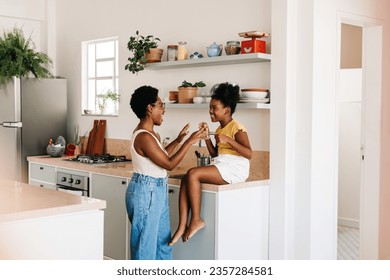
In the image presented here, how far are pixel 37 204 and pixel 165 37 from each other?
2422mm

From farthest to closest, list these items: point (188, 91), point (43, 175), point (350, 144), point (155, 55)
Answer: point (350, 144), point (43, 175), point (155, 55), point (188, 91)

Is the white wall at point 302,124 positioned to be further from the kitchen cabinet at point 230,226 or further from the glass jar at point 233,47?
the glass jar at point 233,47

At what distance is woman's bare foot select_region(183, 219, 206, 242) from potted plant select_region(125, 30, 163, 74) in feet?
4.89

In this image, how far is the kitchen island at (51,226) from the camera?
2.42 meters

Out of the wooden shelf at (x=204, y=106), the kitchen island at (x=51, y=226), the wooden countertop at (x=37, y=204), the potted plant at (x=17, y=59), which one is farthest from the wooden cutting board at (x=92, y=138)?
the kitchen island at (x=51, y=226)

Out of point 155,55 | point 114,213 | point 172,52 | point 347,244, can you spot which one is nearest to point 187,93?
point 172,52

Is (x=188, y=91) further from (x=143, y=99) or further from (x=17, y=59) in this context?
(x=17, y=59)

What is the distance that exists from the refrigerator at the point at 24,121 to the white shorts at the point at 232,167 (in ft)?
7.90

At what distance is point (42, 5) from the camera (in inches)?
233

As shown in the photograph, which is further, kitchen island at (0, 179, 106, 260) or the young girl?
the young girl

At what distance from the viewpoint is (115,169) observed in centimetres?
429

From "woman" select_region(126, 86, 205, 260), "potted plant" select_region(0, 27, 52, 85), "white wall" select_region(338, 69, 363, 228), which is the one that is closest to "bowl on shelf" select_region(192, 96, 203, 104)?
"woman" select_region(126, 86, 205, 260)

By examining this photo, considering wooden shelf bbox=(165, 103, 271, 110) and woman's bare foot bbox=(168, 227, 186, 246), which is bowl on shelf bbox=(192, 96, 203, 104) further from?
woman's bare foot bbox=(168, 227, 186, 246)

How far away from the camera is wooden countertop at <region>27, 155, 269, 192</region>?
142 inches
